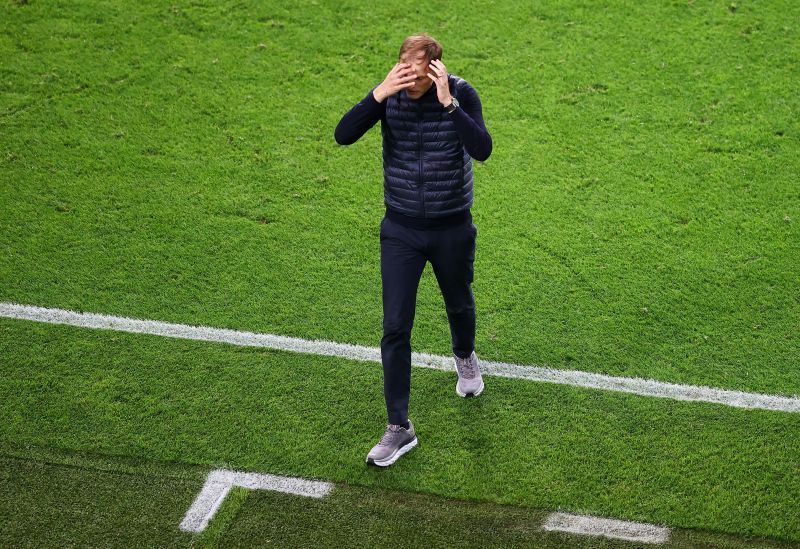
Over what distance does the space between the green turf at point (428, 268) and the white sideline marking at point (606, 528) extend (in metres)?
0.08

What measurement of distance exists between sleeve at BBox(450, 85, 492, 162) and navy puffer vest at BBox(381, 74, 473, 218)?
61 millimetres

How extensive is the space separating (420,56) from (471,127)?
1.41 feet

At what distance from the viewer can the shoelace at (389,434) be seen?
5395 mm

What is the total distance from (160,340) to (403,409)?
1.82m

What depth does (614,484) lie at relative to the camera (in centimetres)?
526

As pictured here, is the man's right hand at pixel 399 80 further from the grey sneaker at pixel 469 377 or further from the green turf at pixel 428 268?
the green turf at pixel 428 268

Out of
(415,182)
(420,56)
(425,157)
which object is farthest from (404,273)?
(420,56)

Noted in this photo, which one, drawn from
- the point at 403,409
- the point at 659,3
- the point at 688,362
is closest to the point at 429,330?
the point at 403,409

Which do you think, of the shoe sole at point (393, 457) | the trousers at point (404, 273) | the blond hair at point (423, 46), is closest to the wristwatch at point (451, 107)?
the blond hair at point (423, 46)

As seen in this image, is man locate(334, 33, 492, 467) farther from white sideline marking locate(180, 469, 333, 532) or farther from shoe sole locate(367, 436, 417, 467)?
white sideline marking locate(180, 469, 333, 532)

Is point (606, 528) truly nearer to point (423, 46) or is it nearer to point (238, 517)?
point (238, 517)

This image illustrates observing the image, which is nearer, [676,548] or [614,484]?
[676,548]

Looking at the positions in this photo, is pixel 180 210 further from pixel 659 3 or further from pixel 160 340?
pixel 659 3

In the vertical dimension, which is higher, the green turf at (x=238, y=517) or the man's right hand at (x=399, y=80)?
the man's right hand at (x=399, y=80)
